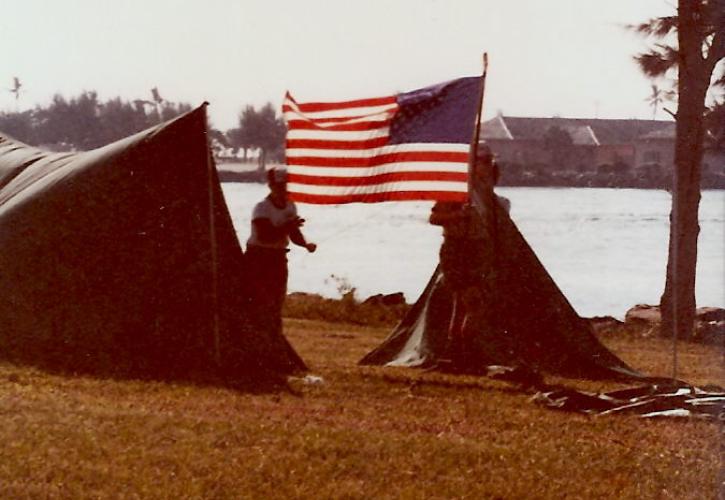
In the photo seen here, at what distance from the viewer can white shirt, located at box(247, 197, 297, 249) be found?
10.4 metres

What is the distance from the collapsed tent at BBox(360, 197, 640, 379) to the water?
5.52ft

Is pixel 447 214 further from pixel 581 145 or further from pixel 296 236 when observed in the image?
pixel 581 145

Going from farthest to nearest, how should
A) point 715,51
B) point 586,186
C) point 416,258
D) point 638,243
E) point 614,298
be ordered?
1. point 586,186
2. point 638,243
3. point 416,258
4. point 614,298
5. point 715,51

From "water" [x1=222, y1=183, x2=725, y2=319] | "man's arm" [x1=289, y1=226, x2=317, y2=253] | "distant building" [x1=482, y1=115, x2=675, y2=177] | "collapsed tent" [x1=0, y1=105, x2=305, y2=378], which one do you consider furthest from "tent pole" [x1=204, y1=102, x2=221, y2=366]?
"distant building" [x1=482, y1=115, x2=675, y2=177]

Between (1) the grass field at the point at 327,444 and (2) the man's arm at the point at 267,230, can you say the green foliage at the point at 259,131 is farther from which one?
(1) the grass field at the point at 327,444

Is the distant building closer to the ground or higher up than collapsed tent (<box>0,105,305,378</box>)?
higher up

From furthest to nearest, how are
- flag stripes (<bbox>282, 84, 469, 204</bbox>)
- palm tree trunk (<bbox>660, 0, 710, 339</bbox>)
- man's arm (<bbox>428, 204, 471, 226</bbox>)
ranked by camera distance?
1. palm tree trunk (<bbox>660, 0, 710, 339</bbox>)
2. man's arm (<bbox>428, 204, 471, 226</bbox>)
3. flag stripes (<bbox>282, 84, 469, 204</bbox>)

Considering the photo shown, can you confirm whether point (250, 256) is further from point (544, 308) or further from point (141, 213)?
point (544, 308)

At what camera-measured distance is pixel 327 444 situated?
23.4ft

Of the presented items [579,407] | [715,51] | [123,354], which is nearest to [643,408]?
[579,407]

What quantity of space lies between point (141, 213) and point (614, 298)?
15433 mm

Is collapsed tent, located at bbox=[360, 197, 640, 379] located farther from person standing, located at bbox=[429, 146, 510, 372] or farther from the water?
the water

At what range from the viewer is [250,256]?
10.4 metres

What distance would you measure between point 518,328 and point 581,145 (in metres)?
43.9
